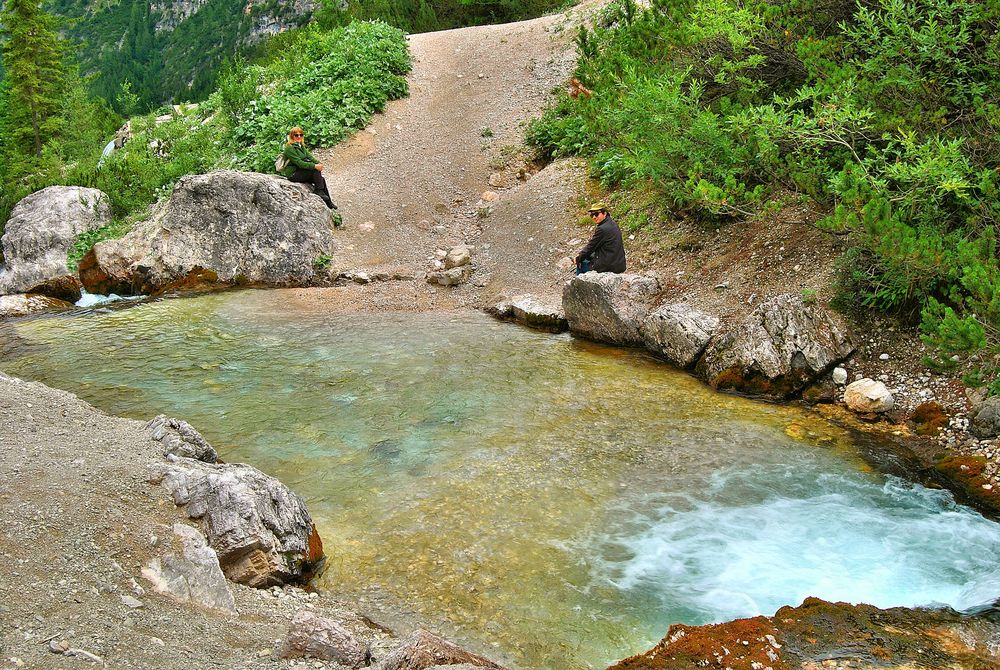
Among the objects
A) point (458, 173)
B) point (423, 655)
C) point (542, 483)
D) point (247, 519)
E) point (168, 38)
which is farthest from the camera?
point (168, 38)

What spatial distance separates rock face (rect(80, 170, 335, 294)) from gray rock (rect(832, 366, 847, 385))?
10.2 m

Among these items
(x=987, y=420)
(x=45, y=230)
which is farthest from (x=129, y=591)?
(x=45, y=230)

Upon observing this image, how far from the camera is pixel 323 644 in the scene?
177 inches

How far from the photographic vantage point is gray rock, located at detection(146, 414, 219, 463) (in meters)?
6.56

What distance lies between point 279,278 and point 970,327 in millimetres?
12249

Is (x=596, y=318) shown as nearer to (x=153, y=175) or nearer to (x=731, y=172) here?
(x=731, y=172)

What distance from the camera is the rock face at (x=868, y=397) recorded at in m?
8.47

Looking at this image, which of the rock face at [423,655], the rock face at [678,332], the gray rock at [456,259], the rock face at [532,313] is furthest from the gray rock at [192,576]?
the gray rock at [456,259]

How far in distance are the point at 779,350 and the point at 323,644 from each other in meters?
6.93

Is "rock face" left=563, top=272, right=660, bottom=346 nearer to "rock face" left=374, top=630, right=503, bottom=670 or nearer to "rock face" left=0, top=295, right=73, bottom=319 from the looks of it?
"rock face" left=374, top=630, right=503, bottom=670

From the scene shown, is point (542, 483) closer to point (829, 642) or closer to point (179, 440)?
point (829, 642)

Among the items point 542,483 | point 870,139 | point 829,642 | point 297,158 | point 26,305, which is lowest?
point 26,305

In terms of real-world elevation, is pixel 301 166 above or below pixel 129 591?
above

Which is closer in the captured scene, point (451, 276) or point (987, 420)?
point (987, 420)
